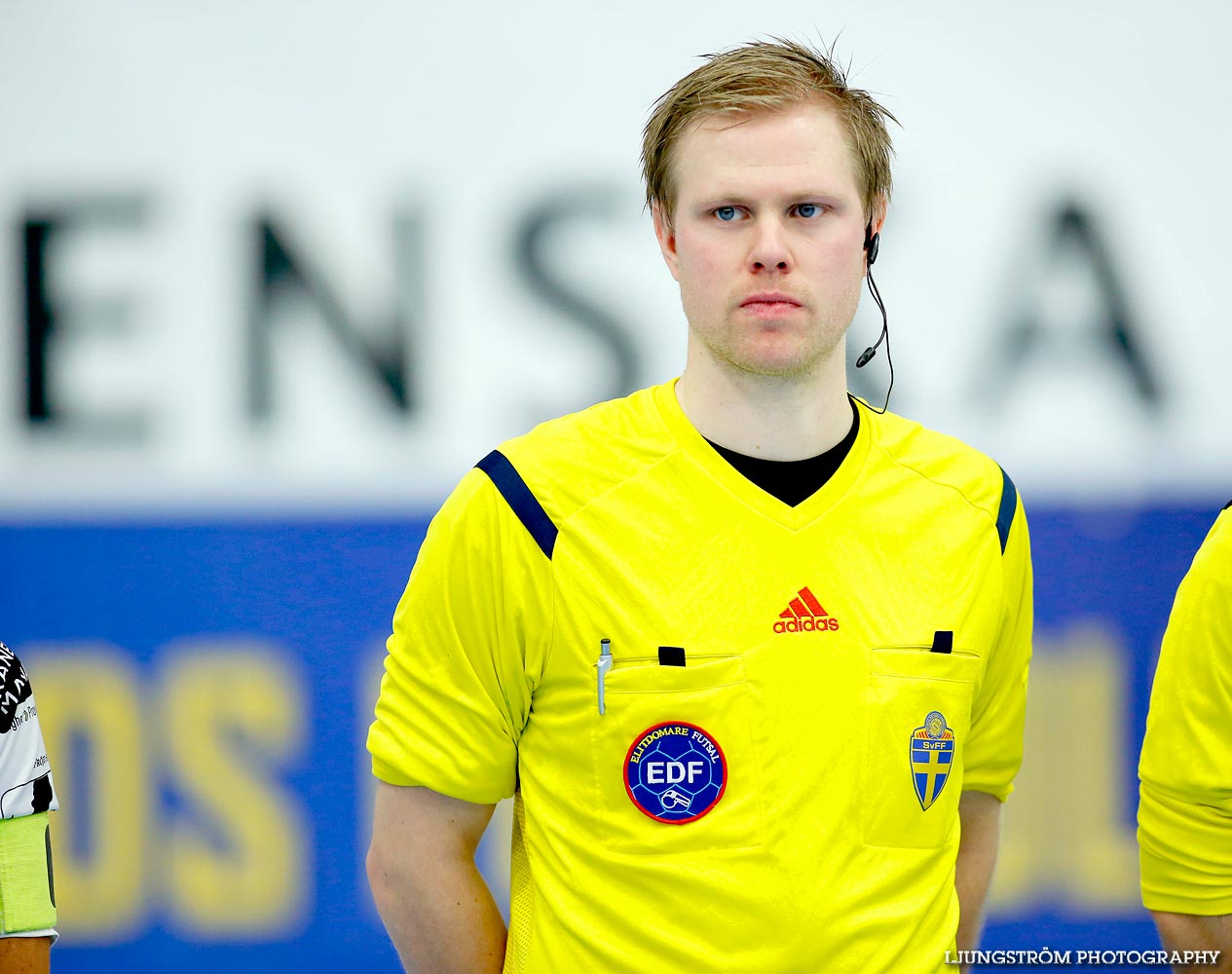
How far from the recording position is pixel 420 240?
2256 millimetres

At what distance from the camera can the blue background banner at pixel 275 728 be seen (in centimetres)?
222

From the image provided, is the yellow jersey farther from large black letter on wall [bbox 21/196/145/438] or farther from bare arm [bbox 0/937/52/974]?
large black letter on wall [bbox 21/196/145/438]

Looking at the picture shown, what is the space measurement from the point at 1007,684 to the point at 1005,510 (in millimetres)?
171

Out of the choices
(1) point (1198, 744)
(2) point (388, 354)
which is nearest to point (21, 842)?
(1) point (1198, 744)

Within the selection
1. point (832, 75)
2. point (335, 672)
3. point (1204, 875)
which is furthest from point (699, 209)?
point (335, 672)

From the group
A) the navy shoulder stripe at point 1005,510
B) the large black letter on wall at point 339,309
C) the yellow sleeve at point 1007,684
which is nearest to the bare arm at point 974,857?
the yellow sleeve at point 1007,684

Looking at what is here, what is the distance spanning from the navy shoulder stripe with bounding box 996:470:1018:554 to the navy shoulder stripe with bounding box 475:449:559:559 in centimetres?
43

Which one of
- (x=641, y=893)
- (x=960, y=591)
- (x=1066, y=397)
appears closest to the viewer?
(x=641, y=893)

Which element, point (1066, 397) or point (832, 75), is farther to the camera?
point (1066, 397)

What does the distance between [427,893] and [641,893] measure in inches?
8.8

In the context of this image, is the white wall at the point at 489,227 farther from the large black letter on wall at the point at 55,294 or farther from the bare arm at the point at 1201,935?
the bare arm at the point at 1201,935

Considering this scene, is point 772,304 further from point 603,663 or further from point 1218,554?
point 1218,554

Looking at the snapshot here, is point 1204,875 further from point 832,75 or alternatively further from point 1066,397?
point 1066,397

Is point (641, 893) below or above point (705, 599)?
below
